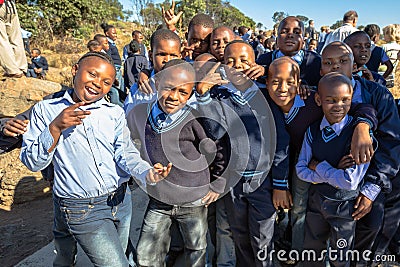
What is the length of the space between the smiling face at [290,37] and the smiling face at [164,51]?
870mm

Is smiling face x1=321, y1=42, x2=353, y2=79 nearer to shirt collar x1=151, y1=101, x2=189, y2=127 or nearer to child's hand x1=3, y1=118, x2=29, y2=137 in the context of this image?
shirt collar x1=151, y1=101, x2=189, y2=127

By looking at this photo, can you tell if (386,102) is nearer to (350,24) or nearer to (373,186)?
(373,186)

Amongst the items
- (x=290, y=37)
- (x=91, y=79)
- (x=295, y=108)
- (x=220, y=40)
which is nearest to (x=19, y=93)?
(x=220, y=40)

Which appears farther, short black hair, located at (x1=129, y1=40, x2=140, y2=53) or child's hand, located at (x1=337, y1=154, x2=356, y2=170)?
short black hair, located at (x1=129, y1=40, x2=140, y2=53)

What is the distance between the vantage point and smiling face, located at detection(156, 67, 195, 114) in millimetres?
2002

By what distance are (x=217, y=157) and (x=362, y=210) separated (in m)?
0.95

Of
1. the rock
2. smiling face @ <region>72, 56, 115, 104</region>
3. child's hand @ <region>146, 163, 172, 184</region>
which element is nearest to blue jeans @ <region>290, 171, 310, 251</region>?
child's hand @ <region>146, 163, 172, 184</region>

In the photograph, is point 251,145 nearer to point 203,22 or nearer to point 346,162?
point 346,162

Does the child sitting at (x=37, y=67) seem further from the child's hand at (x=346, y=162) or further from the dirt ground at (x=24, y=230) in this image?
the child's hand at (x=346, y=162)

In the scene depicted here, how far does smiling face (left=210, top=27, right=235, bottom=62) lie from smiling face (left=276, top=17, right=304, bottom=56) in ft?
1.35

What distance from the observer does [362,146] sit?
177 centimetres

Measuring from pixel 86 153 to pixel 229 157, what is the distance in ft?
2.98

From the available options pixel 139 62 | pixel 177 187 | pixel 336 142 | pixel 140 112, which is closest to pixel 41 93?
pixel 139 62

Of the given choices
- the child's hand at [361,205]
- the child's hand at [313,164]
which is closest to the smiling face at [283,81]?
the child's hand at [313,164]
